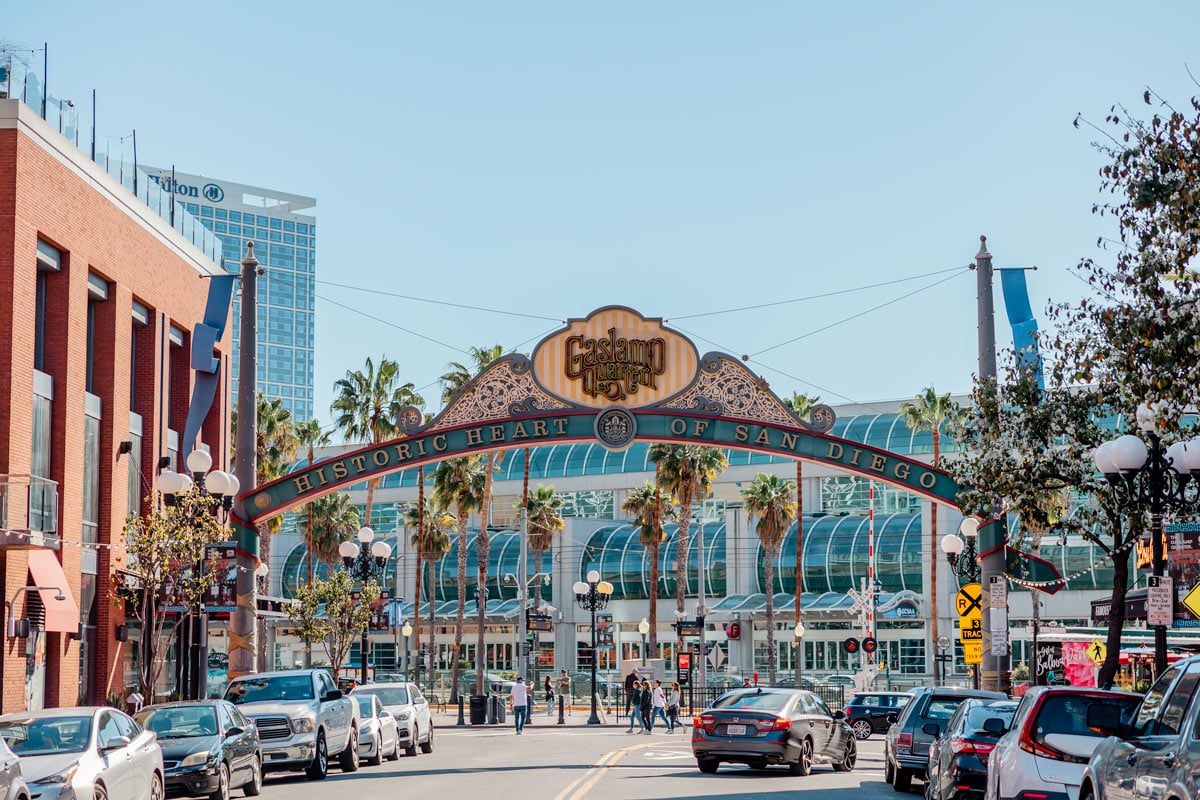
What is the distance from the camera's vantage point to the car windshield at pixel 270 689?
25906mm

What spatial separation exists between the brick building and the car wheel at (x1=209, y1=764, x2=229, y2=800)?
931 centimetres

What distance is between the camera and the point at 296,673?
86.8 feet

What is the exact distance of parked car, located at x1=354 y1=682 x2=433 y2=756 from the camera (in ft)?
106

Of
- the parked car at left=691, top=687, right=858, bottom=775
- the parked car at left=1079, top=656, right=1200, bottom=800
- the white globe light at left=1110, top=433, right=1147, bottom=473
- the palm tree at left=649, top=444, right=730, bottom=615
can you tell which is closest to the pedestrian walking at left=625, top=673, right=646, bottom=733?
the palm tree at left=649, top=444, right=730, bottom=615

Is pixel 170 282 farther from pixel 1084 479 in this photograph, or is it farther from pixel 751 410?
pixel 1084 479

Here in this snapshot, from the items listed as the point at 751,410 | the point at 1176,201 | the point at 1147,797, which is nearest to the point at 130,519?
the point at 751,410

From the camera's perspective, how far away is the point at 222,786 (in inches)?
782

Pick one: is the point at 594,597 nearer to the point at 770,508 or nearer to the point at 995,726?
the point at 770,508

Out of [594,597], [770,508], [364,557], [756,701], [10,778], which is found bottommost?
[756,701]

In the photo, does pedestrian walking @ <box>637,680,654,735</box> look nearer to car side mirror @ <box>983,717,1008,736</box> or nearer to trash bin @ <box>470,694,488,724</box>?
trash bin @ <box>470,694,488,724</box>

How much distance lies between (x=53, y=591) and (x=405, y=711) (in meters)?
7.56

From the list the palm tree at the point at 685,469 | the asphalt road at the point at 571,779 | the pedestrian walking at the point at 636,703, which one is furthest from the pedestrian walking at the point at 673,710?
the palm tree at the point at 685,469

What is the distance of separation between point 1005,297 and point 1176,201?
1771 cm

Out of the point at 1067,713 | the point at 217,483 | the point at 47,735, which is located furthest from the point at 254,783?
the point at 1067,713
